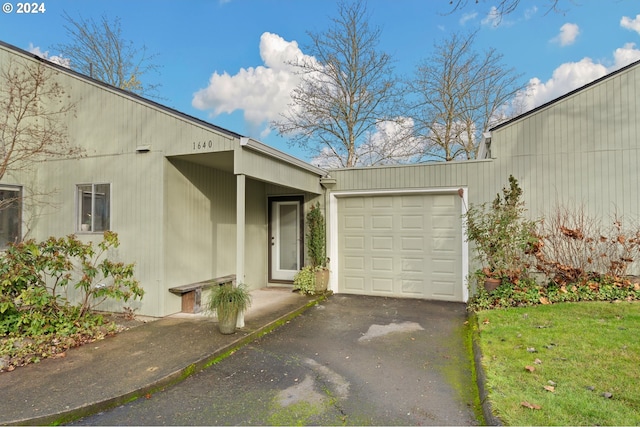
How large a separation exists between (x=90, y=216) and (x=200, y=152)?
2.67 m

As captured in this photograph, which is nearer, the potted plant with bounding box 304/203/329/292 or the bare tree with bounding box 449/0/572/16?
the bare tree with bounding box 449/0/572/16

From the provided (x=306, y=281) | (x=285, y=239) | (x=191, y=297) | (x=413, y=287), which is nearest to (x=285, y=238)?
(x=285, y=239)

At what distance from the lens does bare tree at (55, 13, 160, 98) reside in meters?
12.3

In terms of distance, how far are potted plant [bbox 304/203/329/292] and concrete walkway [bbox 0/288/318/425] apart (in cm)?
232

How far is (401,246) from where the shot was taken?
7.39 metres

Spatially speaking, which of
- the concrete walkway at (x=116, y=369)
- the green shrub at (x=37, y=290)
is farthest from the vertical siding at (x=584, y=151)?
the green shrub at (x=37, y=290)

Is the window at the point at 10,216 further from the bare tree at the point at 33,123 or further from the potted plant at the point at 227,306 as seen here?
the potted plant at the point at 227,306

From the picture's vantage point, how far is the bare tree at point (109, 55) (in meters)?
12.3

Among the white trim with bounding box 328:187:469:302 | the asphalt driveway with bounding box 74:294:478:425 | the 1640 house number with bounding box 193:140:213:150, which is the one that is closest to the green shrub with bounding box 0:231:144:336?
the 1640 house number with bounding box 193:140:213:150

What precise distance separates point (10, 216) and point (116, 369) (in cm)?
500

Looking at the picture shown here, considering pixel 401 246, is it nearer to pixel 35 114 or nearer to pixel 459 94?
pixel 35 114

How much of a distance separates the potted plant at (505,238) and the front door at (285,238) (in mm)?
3936

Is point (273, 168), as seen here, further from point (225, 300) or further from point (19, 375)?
point (19, 375)

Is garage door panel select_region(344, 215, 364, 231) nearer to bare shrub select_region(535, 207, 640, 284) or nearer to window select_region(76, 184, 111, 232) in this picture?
bare shrub select_region(535, 207, 640, 284)
